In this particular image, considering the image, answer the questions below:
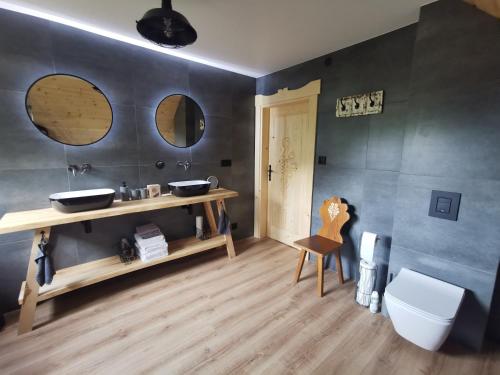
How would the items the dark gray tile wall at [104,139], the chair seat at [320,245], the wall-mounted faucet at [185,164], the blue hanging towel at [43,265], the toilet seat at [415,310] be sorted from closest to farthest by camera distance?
the toilet seat at [415,310] < the blue hanging towel at [43,265] < the dark gray tile wall at [104,139] < the chair seat at [320,245] < the wall-mounted faucet at [185,164]

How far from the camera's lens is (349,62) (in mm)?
2242

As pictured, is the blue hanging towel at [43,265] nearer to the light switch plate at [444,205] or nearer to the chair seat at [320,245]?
the chair seat at [320,245]

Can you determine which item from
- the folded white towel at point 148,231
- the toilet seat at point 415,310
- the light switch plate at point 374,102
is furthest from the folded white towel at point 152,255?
the light switch plate at point 374,102

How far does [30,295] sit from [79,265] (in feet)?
1.53

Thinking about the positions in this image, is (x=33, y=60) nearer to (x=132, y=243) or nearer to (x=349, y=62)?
(x=132, y=243)

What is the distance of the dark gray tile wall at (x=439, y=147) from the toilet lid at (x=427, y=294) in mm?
83

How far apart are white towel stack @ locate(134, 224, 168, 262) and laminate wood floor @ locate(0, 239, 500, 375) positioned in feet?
1.02

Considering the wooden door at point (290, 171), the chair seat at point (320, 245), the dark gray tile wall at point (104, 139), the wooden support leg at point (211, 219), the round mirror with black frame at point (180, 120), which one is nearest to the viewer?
the dark gray tile wall at point (104, 139)

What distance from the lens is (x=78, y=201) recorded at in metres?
1.78

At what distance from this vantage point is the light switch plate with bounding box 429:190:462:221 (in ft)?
5.04

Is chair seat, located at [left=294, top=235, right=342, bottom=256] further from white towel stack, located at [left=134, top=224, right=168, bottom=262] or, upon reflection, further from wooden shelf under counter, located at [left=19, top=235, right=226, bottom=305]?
white towel stack, located at [left=134, top=224, right=168, bottom=262]

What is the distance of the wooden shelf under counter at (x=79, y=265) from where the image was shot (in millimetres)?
1667

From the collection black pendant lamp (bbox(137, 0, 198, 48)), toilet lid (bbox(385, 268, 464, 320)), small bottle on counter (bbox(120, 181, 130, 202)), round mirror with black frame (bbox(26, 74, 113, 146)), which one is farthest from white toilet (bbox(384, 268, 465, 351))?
round mirror with black frame (bbox(26, 74, 113, 146))

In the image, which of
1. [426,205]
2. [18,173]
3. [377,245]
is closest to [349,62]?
[426,205]
